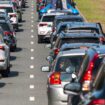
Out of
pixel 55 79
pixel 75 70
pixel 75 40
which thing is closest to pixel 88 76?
pixel 55 79

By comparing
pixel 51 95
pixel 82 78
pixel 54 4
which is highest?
pixel 82 78

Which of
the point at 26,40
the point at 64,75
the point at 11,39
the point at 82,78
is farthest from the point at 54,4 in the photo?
the point at 82,78

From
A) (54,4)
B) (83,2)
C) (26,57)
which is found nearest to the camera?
(26,57)

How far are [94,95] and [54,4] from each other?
48567mm

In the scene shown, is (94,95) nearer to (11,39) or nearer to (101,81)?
(101,81)

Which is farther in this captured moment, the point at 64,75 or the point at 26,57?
the point at 26,57

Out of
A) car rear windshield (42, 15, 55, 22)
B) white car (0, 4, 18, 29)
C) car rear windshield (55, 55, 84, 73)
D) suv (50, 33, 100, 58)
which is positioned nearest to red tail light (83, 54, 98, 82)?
car rear windshield (55, 55, 84, 73)

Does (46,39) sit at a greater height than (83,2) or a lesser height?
greater

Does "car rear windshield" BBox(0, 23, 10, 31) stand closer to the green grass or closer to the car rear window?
the car rear window

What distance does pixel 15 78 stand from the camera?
25.6m

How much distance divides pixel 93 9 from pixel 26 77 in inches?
1640

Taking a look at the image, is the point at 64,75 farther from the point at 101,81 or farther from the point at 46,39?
the point at 46,39

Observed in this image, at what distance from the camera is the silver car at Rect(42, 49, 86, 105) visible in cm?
1375

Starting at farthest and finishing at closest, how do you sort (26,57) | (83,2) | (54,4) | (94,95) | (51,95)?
(83,2)
(54,4)
(26,57)
(51,95)
(94,95)
